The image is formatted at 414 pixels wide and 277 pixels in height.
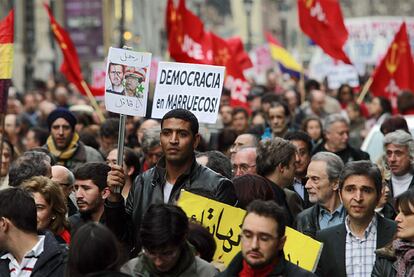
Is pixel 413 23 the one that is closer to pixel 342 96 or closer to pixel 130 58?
pixel 342 96

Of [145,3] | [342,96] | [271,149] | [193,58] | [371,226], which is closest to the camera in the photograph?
[371,226]

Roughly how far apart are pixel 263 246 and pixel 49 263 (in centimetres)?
121

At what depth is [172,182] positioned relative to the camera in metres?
9.10

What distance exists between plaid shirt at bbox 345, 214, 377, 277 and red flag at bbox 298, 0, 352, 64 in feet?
34.2

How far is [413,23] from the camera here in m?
35.1

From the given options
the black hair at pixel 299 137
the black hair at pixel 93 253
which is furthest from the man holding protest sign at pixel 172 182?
the black hair at pixel 299 137

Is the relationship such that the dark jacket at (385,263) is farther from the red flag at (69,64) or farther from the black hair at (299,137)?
the red flag at (69,64)

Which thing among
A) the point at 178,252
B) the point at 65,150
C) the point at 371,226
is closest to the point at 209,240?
the point at 178,252

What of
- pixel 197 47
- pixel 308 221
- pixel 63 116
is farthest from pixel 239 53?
pixel 308 221

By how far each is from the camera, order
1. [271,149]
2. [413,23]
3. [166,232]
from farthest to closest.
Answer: [413,23] → [271,149] → [166,232]

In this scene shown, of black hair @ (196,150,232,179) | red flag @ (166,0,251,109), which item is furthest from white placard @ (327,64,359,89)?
black hair @ (196,150,232,179)

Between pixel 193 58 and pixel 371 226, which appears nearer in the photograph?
pixel 371 226

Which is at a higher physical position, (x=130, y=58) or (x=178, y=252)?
(x=130, y=58)

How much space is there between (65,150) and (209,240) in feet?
20.4
